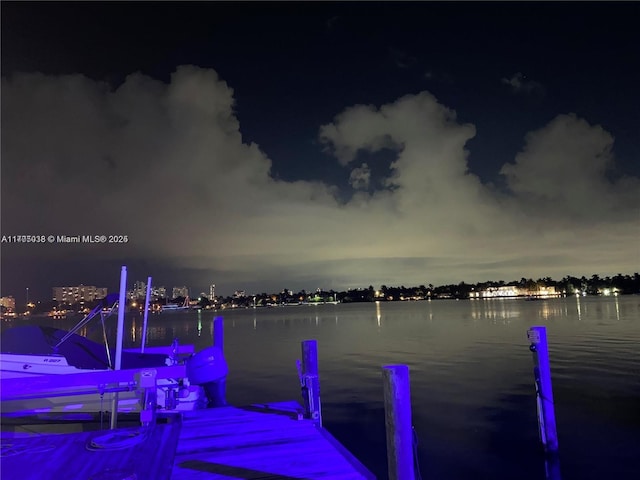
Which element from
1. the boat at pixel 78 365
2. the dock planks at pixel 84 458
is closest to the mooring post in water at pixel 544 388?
the dock planks at pixel 84 458

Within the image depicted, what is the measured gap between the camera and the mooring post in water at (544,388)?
1153 centimetres

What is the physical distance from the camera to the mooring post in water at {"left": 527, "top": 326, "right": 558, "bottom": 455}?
11.5 meters

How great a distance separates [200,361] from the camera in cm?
1390

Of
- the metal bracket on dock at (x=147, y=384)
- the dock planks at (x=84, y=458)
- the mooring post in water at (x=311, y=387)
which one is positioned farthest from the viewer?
the mooring post in water at (x=311, y=387)

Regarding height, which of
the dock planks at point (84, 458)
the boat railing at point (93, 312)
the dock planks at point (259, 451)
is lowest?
the dock planks at point (259, 451)

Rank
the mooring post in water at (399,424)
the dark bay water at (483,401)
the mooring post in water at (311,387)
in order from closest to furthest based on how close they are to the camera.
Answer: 1. the mooring post in water at (399,424)
2. the mooring post in water at (311,387)
3. the dark bay water at (483,401)

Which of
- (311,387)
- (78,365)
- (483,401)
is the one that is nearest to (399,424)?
(311,387)

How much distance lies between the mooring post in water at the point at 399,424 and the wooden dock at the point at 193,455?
41.3 inches

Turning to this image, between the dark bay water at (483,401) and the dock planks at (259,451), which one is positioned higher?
the dock planks at (259,451)

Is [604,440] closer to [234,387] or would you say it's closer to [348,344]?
[234,387]

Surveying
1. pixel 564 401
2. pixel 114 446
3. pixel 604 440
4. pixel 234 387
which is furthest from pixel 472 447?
pixel 234 387

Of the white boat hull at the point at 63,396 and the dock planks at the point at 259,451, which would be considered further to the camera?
the white boat hull at the point at 63,396

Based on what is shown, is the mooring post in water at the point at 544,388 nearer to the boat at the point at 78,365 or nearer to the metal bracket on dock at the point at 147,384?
the boat at the point at 78,365

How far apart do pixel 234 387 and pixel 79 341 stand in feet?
Answer: 45.0
